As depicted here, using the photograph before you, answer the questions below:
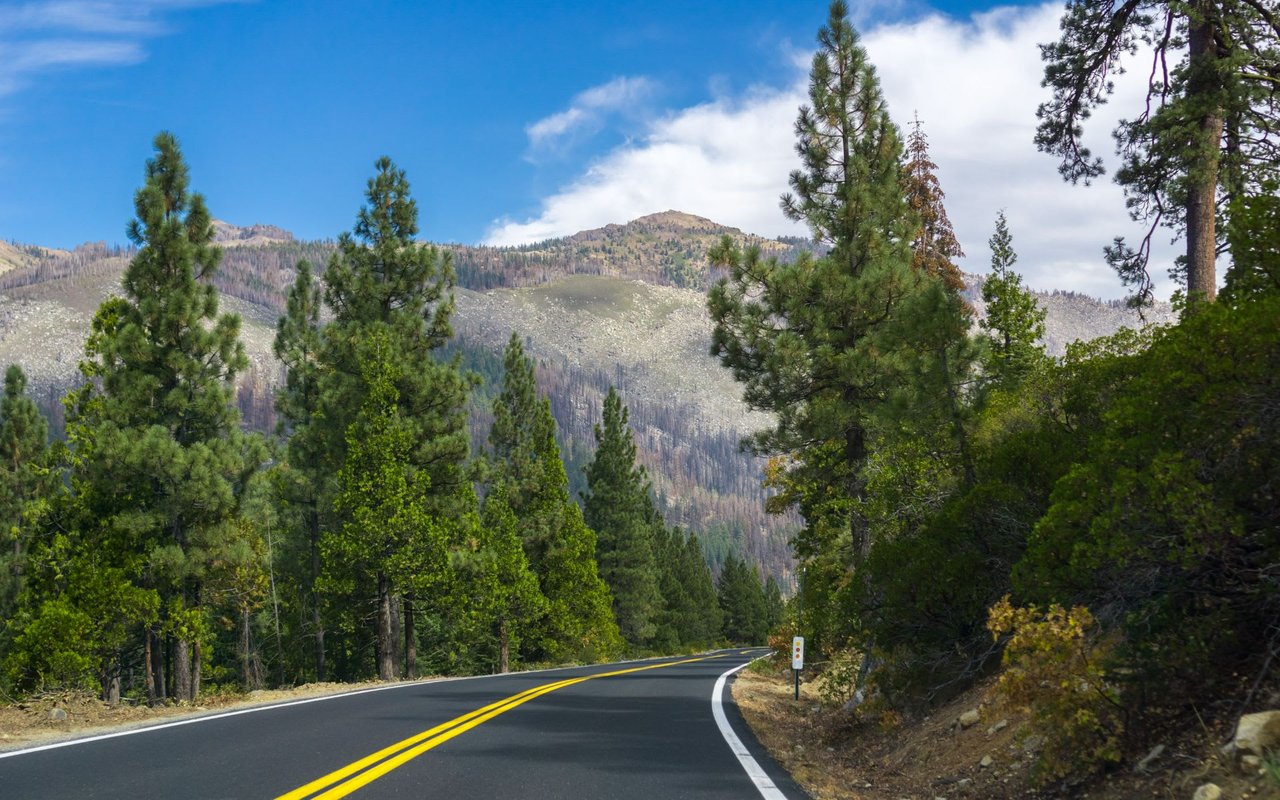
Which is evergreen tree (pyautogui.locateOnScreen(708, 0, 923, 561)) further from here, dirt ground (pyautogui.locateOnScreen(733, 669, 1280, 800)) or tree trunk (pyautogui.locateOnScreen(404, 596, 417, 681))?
tree trunk (pyautogui.locateOnScreen(404, 596, 417, 681))

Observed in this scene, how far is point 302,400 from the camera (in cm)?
3128

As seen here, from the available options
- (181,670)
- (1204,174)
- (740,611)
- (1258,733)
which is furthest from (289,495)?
(740,611)

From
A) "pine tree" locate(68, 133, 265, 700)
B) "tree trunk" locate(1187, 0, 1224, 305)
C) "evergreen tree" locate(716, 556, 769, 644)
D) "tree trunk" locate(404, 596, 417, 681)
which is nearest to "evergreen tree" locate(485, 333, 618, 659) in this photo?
"tree trunk" locate(404, 596, 417, 681)

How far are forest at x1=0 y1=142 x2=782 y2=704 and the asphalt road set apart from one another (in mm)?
10402

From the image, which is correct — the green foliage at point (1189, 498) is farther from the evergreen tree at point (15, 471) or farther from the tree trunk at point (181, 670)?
the evergreen tree at point (15, 471)

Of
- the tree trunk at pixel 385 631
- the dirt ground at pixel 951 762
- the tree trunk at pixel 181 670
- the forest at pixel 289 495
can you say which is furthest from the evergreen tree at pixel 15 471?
the dirt ground at pixel 951 762

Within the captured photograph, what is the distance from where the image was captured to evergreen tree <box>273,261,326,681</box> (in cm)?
2963

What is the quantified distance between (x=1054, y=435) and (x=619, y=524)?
145ft

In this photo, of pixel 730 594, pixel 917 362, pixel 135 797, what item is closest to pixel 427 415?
pixel 917 362

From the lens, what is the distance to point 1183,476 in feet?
17.4

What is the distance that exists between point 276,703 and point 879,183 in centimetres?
1405

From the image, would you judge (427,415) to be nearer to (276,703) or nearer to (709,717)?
(276,703)

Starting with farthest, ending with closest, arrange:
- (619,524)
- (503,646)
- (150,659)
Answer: (619,524) < (503,646) < (150,659)

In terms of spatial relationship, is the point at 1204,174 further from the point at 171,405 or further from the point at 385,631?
the point at 385,631
